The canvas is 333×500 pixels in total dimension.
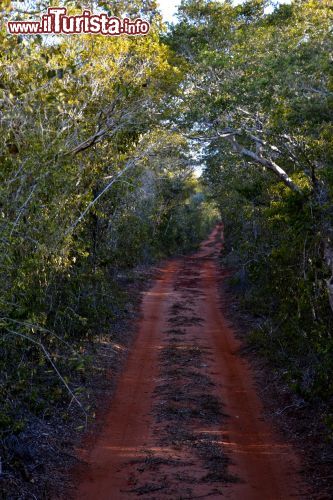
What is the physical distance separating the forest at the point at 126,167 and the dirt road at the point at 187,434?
2.59 ft

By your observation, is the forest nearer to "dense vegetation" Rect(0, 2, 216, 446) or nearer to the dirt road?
"dense vegetation" Rect(0, 2, 216, 446)

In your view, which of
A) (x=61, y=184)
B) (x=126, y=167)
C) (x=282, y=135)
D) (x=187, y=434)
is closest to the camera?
(x=187, y=434)

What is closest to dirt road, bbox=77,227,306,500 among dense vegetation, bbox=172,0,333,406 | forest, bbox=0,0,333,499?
forest, bbox=0,0,333,499

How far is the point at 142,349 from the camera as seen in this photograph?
50.6ft

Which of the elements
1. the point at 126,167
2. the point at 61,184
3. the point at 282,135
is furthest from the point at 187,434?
the point at 282,135

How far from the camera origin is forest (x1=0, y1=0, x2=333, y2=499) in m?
8.26

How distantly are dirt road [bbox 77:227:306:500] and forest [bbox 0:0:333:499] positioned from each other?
791 millimetres

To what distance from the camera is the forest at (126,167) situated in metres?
8.26

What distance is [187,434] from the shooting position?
9367 millimetres

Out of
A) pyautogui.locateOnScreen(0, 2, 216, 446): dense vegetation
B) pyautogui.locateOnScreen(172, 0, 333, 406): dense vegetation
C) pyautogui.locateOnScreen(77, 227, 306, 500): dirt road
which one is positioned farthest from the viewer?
pyautogui.locateOnScreen(172, 0, 333, 406): dense vegetation

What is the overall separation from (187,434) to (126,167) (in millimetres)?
5555

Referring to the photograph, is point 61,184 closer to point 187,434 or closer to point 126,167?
point 126,167

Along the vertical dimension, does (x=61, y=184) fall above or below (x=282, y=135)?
below

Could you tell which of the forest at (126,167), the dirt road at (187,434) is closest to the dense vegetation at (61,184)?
the forest at (126,167)
